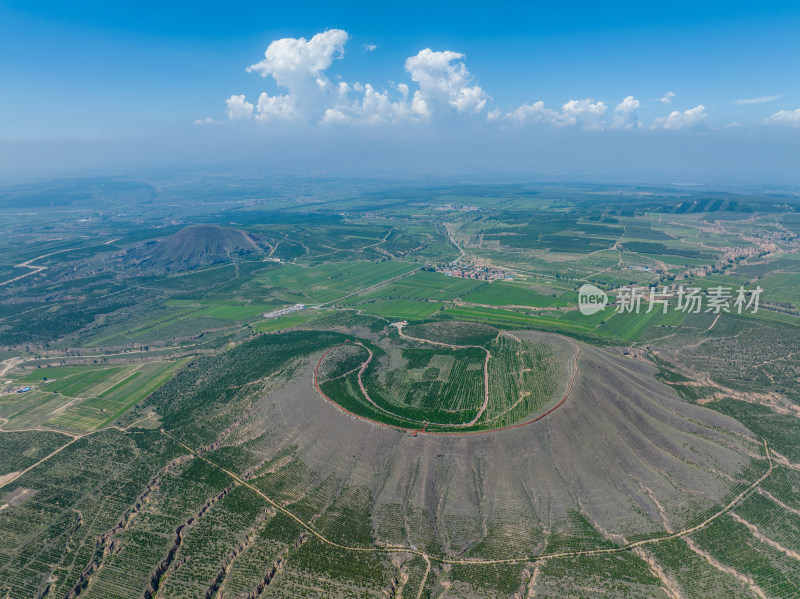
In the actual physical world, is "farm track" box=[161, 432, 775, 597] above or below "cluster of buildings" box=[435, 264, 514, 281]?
below

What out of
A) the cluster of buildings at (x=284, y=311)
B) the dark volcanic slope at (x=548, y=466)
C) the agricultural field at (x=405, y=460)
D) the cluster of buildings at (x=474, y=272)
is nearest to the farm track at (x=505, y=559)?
the agricultural field at (x=405, y=460)

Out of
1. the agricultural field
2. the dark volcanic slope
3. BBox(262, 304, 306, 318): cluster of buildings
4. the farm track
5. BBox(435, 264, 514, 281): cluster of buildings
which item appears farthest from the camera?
BBox(435, 264, 514, 281): cluster of buildings

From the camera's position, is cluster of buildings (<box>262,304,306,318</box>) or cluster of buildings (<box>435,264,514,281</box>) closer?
cluster of buildings (<box>262,304,306,318</box>)

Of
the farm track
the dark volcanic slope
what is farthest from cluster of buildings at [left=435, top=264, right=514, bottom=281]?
the farm track

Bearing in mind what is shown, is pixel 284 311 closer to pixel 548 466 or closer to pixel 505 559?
pixel 548 466

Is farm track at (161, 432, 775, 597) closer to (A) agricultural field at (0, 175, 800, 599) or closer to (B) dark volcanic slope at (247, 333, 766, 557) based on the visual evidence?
(A) agricultural field at (0, 175, 800, 599)

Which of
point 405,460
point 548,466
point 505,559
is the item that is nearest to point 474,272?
point 548,466

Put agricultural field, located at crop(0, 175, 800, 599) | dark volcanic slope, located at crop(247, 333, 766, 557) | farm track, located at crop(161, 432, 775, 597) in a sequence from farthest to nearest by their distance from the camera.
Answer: dark volcanic slope, located at crop(247, 333, 766, 557) < farm track, located at crop(161, 432, 775, 597) < agricultural field, located at crop(0, 175, 800, 599)

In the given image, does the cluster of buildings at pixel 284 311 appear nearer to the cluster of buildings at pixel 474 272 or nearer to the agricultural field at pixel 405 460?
the agricultural field at pixel 405 460
